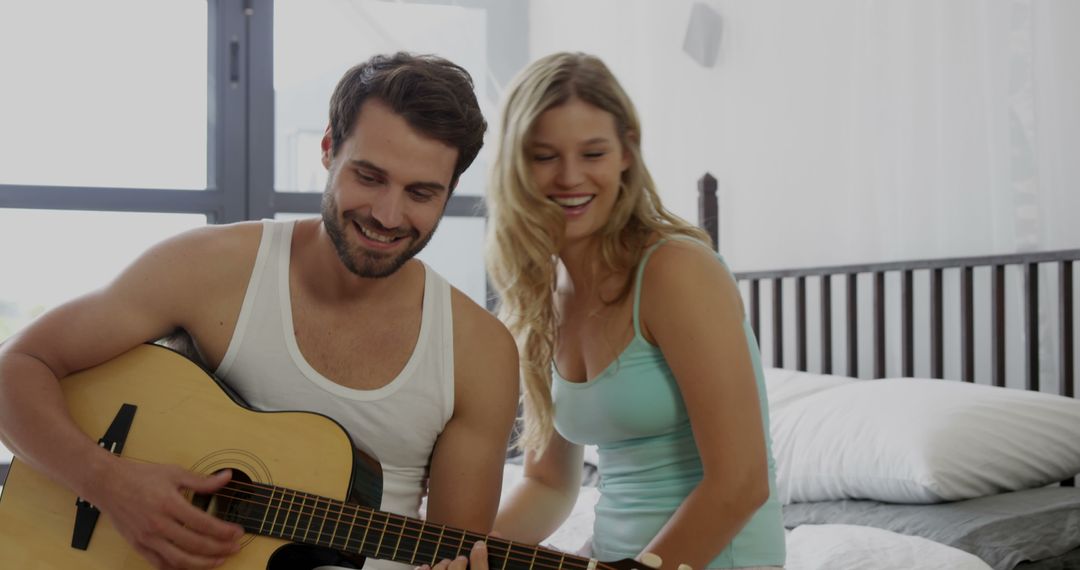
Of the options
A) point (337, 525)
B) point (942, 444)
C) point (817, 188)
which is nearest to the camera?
point (337, 525)

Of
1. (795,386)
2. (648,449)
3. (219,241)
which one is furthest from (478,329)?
(795,386)

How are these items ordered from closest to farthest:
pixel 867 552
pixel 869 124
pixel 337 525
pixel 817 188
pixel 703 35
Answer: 1. pixel 337 525
2. pixel 867 552
3. pixel 869 124
4. pixel 817 188
5. pixel 703 35

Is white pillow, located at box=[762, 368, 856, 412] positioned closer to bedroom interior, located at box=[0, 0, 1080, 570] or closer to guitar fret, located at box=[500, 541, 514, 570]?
bedroom interior, located at box=[0, 0, 1080, 570]

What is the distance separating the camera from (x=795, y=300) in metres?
2.75

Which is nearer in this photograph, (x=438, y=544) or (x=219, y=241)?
(x=438, y=544)

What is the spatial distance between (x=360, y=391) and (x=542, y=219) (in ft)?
1.16

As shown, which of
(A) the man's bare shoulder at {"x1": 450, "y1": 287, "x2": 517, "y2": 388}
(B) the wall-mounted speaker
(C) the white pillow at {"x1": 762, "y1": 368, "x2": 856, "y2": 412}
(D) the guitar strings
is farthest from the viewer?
(B) the wall-mounted speaker

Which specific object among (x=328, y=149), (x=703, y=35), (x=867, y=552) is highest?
(x=703, y=35)

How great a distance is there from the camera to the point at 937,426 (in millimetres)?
1780

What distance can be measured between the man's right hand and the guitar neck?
0.11 ft

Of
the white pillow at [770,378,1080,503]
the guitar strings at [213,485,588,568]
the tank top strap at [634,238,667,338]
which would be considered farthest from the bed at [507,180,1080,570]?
the guitar strings at [213,485,588,568]

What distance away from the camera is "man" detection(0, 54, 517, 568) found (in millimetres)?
1313

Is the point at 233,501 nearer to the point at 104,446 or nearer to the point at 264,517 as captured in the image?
the point at 264,517

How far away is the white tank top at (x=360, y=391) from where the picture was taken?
4.46 ft
